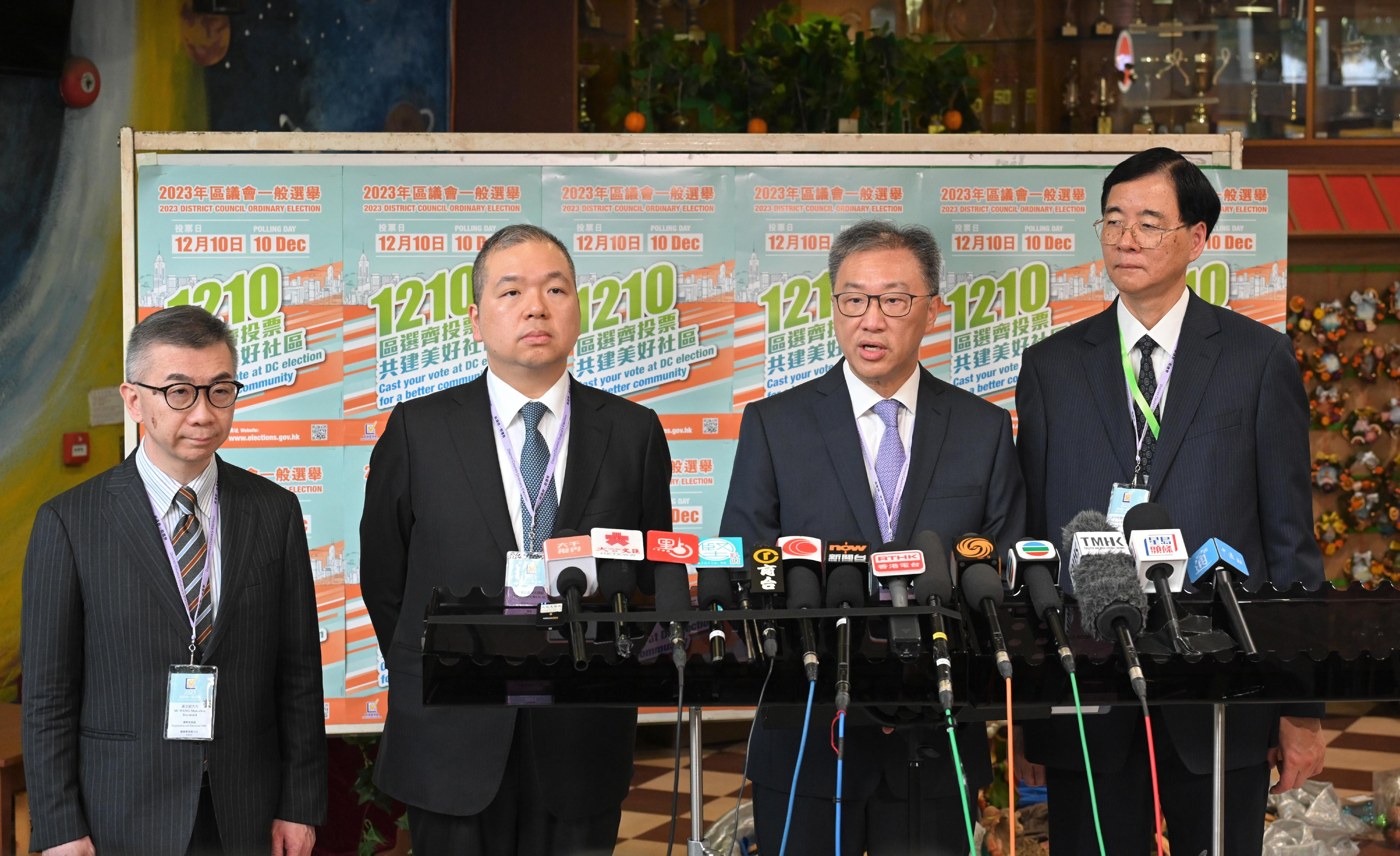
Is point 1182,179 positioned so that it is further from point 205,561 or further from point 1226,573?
point 205,561

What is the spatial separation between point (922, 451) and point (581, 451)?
65 cm

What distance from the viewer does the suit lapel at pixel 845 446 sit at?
7.60ft

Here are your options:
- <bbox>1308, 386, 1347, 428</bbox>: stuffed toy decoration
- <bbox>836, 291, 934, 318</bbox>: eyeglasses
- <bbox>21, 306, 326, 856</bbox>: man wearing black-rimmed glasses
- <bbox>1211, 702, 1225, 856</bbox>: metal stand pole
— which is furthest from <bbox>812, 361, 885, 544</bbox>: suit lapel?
<bbox>1308, 386, 1347, 428</bbox>: stuffed toy decoration

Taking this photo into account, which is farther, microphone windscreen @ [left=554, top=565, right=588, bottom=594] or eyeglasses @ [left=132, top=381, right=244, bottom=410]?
eyeglasses @ [left=132, top=381, right=244, bottom=410]

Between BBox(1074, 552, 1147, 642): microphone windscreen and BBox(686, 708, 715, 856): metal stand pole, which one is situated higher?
BBox(1074, 552, 1147, 642): microphone windscreen

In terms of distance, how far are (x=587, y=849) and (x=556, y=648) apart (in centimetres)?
68

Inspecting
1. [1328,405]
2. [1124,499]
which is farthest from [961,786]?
[1328,405]

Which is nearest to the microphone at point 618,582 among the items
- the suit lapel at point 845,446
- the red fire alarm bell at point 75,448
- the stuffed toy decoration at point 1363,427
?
the suit lapel at point 845,446

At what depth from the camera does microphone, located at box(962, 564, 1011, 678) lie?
64.6 inches

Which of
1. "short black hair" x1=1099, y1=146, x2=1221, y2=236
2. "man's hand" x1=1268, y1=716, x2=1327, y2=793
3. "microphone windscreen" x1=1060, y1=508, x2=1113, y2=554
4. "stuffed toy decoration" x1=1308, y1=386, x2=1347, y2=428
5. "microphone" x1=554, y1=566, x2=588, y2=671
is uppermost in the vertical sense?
"short black hair" x1=1099, y1=146, x2=1221, y2=236

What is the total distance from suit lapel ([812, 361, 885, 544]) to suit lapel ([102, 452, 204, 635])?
121 centimetres

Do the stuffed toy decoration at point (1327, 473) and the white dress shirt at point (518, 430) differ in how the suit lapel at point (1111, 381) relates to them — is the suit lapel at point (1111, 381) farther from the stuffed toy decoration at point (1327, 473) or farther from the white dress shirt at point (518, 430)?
the stuffed toy decoration at point (1327, 473)

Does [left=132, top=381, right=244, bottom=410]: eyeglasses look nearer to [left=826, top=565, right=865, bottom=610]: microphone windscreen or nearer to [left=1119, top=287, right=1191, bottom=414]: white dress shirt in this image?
[left=826, top=565, right=865, bottom=610]: microphone windscreen

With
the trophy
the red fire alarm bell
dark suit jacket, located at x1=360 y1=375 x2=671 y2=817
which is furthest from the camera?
the trophy
